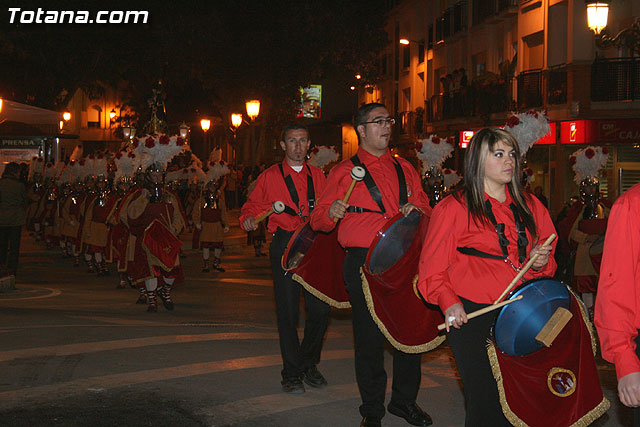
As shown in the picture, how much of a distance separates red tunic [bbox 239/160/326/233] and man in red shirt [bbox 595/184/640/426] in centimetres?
426

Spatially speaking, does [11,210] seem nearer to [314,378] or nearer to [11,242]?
[11,242]

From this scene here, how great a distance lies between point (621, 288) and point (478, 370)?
0.97 metres

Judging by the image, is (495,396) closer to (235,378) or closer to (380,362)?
(380,362)

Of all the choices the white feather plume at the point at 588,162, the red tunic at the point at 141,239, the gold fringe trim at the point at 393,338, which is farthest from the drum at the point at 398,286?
the white feather plume at the point at 588,162

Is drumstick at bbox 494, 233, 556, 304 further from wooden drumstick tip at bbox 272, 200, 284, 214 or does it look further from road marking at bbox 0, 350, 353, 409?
road marking at bbox 0, 350, 353, 409

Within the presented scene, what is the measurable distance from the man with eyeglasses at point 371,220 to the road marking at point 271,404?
2.70ft

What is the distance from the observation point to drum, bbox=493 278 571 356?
4.27 meters

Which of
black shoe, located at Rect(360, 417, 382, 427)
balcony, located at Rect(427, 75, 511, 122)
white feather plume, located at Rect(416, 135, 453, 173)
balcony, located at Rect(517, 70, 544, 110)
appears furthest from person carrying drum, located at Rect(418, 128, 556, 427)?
balcony, located at Rect(517, 70, 544, 110)

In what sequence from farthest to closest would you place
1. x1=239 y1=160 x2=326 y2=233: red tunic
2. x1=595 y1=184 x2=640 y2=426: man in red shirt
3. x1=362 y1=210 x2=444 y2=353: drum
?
x1=239 y1=160 x2=326 y2=233: red tunic < x1=362 y1=210 x2=444 y2=353: drum < x1=595 y1=184 x2=640 y2=426: man in red shirt

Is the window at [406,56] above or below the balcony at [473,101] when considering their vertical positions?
above

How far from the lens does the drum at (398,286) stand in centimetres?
591

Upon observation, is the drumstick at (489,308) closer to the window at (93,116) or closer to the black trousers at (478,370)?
the black trousers at (478,370)

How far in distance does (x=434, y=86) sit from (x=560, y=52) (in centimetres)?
1657

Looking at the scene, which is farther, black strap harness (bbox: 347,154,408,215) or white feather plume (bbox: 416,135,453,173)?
white feather plume (bbox: 416,135,453,173)
